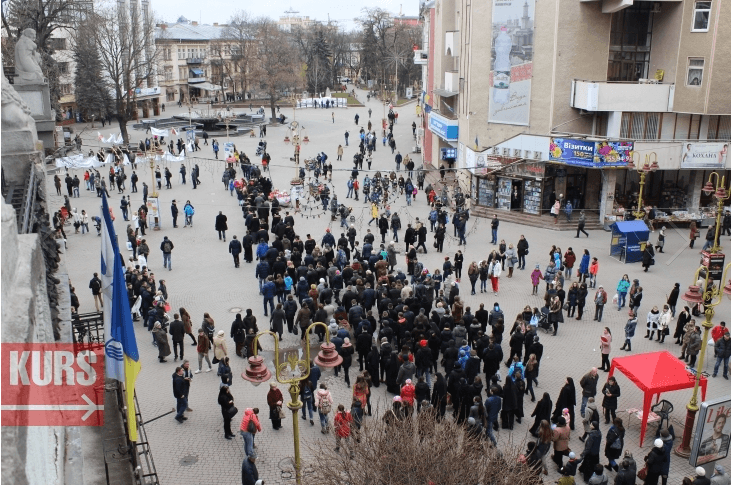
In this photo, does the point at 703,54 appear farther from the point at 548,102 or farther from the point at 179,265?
the point at 179,265

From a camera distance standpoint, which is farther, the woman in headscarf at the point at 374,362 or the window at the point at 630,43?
the window at the point at 630,43

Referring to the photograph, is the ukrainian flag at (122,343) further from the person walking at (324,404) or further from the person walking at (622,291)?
the person walking at (622,291)

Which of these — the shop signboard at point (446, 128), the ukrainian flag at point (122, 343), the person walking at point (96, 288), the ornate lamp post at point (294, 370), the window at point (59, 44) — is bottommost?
the person walking at point (96, 288)

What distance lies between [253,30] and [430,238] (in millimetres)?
65418

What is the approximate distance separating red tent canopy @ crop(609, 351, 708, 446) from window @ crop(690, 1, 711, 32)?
2092 centimetres

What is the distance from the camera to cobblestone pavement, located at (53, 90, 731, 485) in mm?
14102

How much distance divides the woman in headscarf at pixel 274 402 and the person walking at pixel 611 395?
687cm

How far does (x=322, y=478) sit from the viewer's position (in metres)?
10.6

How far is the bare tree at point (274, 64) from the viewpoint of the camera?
66.7 meters

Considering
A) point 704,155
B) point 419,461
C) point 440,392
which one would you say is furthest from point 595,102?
point 419,461

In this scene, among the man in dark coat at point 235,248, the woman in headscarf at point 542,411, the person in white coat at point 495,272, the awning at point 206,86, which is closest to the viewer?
the woman in headscarf at point 542,411

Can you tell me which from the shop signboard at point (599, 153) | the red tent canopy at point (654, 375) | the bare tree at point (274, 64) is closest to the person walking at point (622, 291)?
the red tent canopy at point (654, 375)

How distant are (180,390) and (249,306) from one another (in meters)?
7.18

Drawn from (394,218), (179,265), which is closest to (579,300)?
(394,218)
